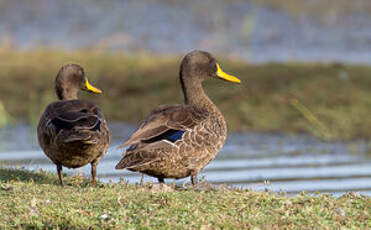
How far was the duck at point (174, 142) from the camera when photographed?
735cm

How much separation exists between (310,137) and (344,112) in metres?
0.89

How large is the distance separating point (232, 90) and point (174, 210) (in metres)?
8.66

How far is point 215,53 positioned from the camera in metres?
18.2

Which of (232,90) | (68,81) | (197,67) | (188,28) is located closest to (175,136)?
(197,67)

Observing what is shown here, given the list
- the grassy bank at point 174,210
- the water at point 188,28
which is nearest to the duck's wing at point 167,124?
the grassy bank at point 174,210

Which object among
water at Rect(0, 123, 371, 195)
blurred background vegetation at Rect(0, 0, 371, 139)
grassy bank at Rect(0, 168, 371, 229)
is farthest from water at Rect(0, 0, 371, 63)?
grassy bank at Rect(0, 168, 371, 229)

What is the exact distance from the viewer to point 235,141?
12531 mm

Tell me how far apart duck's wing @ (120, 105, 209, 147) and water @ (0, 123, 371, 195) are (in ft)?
3.08

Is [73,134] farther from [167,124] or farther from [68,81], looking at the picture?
[68,81]

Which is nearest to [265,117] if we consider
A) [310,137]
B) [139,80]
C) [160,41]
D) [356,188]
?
[310,137]

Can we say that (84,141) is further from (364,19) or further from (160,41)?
(364,19)

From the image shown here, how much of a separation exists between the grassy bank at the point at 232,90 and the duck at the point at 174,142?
477cm

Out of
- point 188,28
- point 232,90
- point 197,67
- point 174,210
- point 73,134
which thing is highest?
point 188,28

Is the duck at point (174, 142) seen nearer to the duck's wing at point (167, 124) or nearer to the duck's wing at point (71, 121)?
the duck's wing at point (167, 124)
